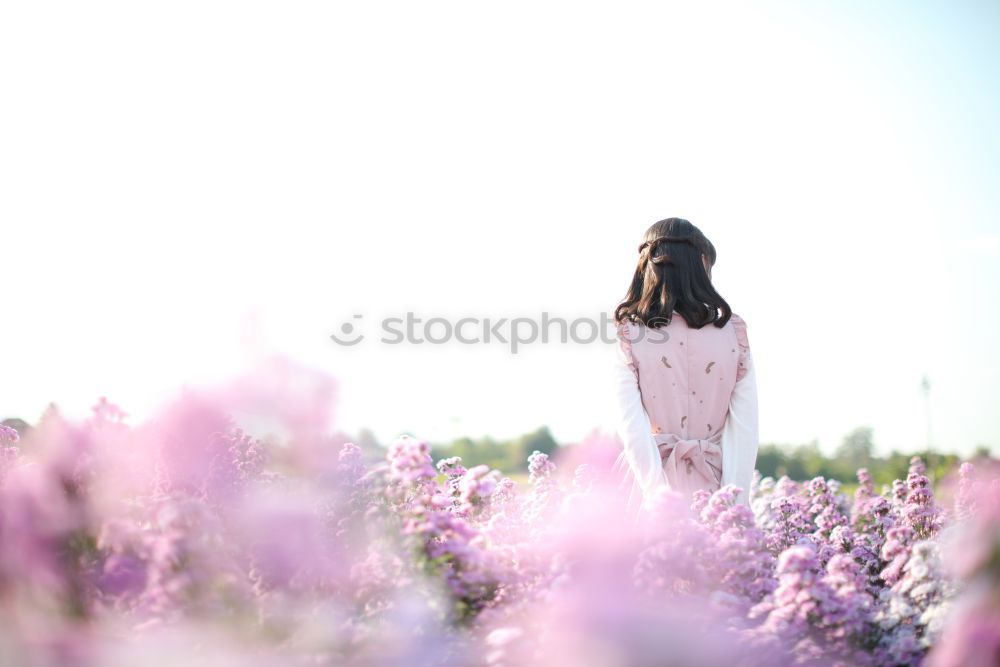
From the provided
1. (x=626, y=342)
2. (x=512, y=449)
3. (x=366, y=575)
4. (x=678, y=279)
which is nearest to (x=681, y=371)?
(x=626, y=342)

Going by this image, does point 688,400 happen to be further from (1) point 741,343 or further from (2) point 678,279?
(2) point 678,279

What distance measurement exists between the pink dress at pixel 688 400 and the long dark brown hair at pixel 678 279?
61 mm

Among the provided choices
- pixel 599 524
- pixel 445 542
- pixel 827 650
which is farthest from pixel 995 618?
pixel 445 542

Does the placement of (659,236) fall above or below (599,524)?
above

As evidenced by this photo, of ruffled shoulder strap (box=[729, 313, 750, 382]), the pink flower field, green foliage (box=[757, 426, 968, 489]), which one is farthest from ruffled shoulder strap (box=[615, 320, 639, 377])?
green foliage (box=[757, 426, 968, 489])

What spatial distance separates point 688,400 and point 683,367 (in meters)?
0.18

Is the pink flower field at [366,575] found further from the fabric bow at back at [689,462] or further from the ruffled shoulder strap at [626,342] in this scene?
the ruffled shoulder strap at [626,342]

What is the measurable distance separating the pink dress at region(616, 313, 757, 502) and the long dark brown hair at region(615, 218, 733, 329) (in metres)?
0.06

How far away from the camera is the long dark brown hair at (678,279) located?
13.2 feet

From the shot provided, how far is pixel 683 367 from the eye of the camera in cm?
412

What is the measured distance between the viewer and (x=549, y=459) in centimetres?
493

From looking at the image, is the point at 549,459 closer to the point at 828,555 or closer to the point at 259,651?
the point at 828,555

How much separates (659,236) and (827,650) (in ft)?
6.54

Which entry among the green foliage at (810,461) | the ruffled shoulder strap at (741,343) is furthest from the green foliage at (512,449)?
the ruffled shoulder strap at (741,343)
